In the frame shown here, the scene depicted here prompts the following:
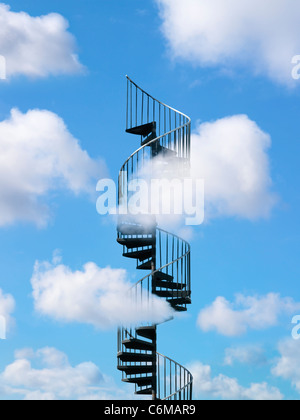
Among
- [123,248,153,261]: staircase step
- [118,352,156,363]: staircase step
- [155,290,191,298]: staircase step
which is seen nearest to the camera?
[118,352,156,363]: staircase step

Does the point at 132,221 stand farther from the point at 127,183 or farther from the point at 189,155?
the point at 189,155

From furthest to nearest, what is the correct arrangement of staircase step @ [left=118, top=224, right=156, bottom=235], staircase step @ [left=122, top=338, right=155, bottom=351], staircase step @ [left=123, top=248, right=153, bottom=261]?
staircase step @ [left=123, top=248, right=153, bottom=261]
staircase step @ [left=118, top=224, right=156, bottom=235]
staircase step @ [left=122, top=338, right=155, bottom=351]

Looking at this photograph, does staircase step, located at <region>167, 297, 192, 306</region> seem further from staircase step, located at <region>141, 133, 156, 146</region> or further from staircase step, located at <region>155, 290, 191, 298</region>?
staircase step, located at <region>141, 133, 156, 146</region>

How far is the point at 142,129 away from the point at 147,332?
14.9 feet

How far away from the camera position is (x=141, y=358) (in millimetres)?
12391

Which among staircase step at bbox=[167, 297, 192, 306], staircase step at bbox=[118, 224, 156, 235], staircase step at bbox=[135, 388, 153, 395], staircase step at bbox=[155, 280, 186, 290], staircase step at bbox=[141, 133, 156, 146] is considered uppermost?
staircase step at bbox=[141, 133, 156, 146]

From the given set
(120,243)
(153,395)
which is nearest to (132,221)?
(120,243)

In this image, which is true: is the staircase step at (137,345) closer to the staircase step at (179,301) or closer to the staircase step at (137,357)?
the staircase step at (137,357)

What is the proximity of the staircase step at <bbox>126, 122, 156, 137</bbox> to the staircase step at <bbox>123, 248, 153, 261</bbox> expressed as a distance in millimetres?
2752

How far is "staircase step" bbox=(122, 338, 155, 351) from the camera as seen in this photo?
12191 mm

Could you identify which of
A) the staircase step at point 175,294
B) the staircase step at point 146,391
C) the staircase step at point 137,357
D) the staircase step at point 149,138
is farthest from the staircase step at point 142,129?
the staircase step at point 146,391

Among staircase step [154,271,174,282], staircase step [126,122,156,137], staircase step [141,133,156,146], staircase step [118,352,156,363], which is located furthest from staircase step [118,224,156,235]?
staircase step [118,352,156,363]
